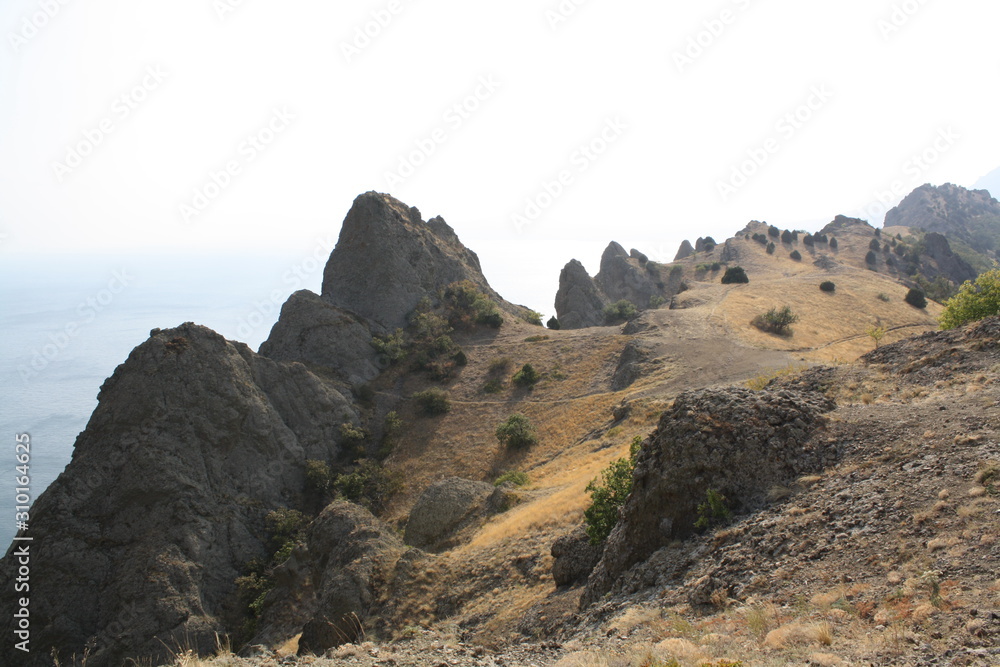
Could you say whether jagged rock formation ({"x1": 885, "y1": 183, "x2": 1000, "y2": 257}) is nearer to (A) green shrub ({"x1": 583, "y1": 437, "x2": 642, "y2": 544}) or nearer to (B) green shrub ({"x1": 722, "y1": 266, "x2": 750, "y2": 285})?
(B) green shrub ({"x1": 722, "y1": 266, "x2": 750, "y2": 285})

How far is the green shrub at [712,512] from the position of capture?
11.2 m

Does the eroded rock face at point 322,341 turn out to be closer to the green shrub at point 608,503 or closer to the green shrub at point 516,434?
the green shrub at point 516,434

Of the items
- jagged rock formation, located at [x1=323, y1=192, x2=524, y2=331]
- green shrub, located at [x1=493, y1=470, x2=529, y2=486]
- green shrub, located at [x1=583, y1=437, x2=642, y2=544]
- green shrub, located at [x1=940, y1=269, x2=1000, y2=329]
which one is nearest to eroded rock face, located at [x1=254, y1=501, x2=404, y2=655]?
green shrub, located at [x1=583, y1=437, x2=642, y2=544]

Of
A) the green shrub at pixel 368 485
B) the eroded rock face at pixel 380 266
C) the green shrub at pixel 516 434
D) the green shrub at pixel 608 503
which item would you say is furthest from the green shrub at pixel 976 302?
the eroded rock face at pixel 380 266

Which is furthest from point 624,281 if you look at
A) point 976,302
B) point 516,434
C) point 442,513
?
point 442,513

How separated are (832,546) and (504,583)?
9.76m

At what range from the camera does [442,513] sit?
24500 mm

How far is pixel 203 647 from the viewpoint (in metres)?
25.6

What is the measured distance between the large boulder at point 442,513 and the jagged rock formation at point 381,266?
34.0 metres

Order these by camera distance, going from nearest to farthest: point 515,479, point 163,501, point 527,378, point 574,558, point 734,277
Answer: point 574,558 < point 163,501 < point 515,479 < point 527,378 < point 734,277

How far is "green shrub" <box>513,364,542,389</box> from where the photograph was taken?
49312 mm

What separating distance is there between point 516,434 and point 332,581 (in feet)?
78.7

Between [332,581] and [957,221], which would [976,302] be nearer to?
[332,581]

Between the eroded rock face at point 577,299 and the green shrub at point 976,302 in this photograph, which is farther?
the eroded rock face at point 577,299
